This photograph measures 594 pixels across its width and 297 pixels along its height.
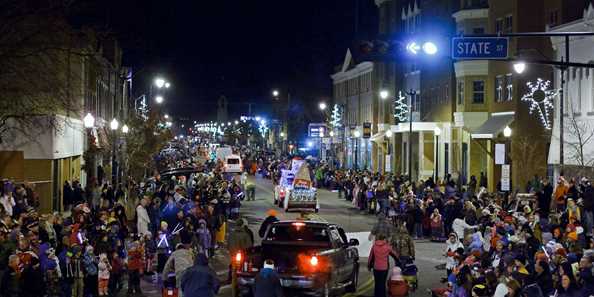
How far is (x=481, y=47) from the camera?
20000 mm

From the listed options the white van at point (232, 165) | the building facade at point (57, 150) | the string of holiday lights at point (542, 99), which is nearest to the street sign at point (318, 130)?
the white van at point (232, 165)

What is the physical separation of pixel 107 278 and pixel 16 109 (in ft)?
21.3

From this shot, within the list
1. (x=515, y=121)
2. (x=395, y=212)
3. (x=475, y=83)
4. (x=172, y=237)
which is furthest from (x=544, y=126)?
(x=172, y=237)

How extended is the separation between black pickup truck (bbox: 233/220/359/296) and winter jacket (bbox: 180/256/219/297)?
124 inches

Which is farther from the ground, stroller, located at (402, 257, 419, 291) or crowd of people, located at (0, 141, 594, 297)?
crowd of people, located at (0, 141, 594, 297)

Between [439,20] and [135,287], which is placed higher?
[439,20]

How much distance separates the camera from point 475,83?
171 ft

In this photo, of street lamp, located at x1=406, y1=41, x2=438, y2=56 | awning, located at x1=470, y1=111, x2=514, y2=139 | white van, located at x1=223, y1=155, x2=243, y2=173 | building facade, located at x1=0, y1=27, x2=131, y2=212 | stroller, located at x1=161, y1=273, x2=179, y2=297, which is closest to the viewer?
stroller, located at x1=161, y1=273, x2=179, y2=297

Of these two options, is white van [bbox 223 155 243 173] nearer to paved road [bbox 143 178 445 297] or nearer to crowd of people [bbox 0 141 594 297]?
paved road [bbox 143 178 445 297]

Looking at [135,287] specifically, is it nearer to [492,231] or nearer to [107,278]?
[107,278]

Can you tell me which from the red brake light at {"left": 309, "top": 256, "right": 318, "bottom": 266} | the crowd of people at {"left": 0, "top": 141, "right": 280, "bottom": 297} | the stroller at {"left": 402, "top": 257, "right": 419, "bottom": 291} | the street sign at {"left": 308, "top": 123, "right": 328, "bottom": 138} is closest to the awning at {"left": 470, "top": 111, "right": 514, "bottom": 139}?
the crowd of people at {"left": 0, "top": 141, "right": 280, "bottom": 297}

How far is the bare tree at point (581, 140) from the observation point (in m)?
35.4

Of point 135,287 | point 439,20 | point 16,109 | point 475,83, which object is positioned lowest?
point 135,287

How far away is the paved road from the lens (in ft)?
73.2
